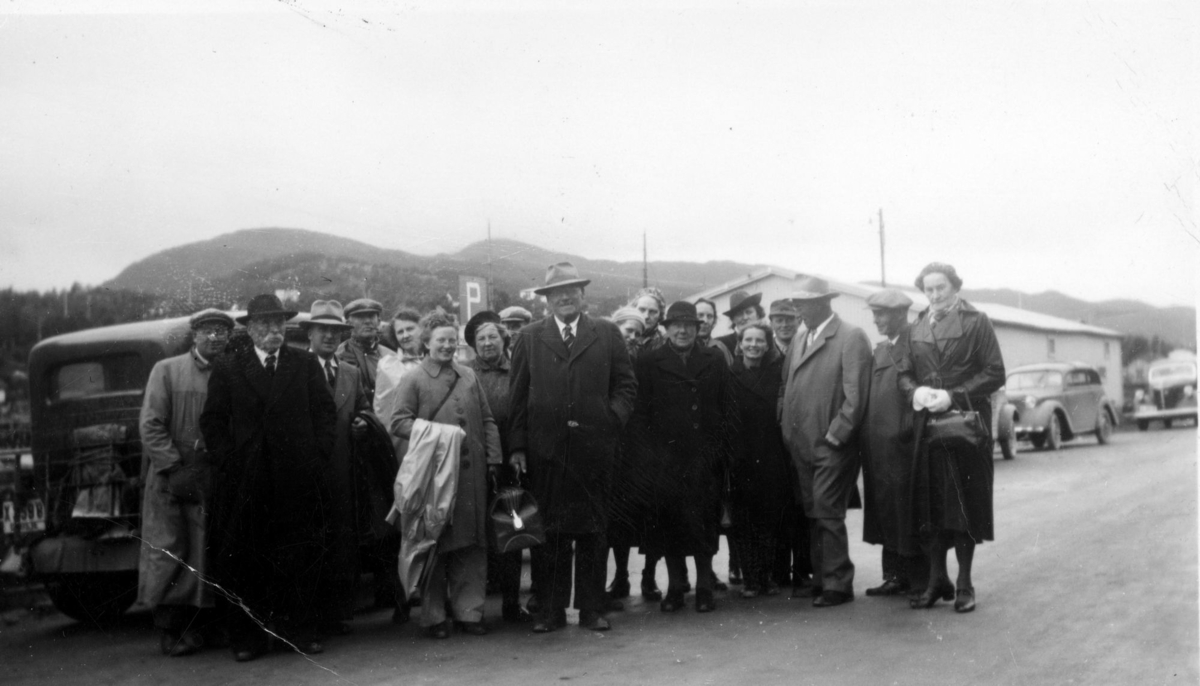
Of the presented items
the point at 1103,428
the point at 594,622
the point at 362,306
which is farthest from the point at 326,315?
the point at 1103,428

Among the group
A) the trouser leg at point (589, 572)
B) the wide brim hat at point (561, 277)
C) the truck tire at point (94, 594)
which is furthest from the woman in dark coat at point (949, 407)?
the truck tire at point (94, 594)

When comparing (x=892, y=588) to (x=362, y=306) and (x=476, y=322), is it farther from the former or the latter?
(x=362, y=306)

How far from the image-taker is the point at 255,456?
5.32 m

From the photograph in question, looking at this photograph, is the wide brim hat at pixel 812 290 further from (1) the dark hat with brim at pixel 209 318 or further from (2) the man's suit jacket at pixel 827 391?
(1) the dark hat with brim at pixel 209 318

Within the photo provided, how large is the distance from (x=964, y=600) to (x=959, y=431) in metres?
1.02

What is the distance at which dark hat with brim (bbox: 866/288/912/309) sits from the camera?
6.42 metres

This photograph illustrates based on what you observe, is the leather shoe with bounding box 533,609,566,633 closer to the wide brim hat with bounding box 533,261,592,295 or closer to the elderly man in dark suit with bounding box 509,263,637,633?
the elderly man in dark suit with bounding box 509,263,637,633

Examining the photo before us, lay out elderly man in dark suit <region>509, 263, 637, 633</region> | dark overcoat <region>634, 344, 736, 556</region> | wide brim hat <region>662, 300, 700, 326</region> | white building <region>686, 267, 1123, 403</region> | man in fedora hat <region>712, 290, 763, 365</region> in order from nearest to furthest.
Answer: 1. elderly man in dark suit <region>509, 263, 637, 633</region>
2. dark overcoat <region>634, 344, 736, 556</region>
3. wide brim hat <region>662, 300, 700, 326</region>
4. man in fedora hat <region>712, 290, 763, 365</region>
5. white building <region>686, 267, 1123, 403</region>

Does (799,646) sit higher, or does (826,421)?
(826,421)

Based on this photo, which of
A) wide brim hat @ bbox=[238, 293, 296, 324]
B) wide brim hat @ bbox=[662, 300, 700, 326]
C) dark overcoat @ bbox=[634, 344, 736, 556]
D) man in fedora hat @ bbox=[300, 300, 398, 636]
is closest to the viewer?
wide brim hat @ bbox=[238, 293, 296, 324]

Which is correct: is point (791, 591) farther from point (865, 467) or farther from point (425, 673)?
point (425, 673)

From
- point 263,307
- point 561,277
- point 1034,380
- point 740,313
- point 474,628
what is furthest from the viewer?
point 1034,380

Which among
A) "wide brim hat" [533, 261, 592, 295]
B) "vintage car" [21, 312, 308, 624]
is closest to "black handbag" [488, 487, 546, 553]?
"wide brim hat" [533, 261, 592, 295]

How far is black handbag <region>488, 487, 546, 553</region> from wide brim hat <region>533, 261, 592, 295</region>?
1287 mm
